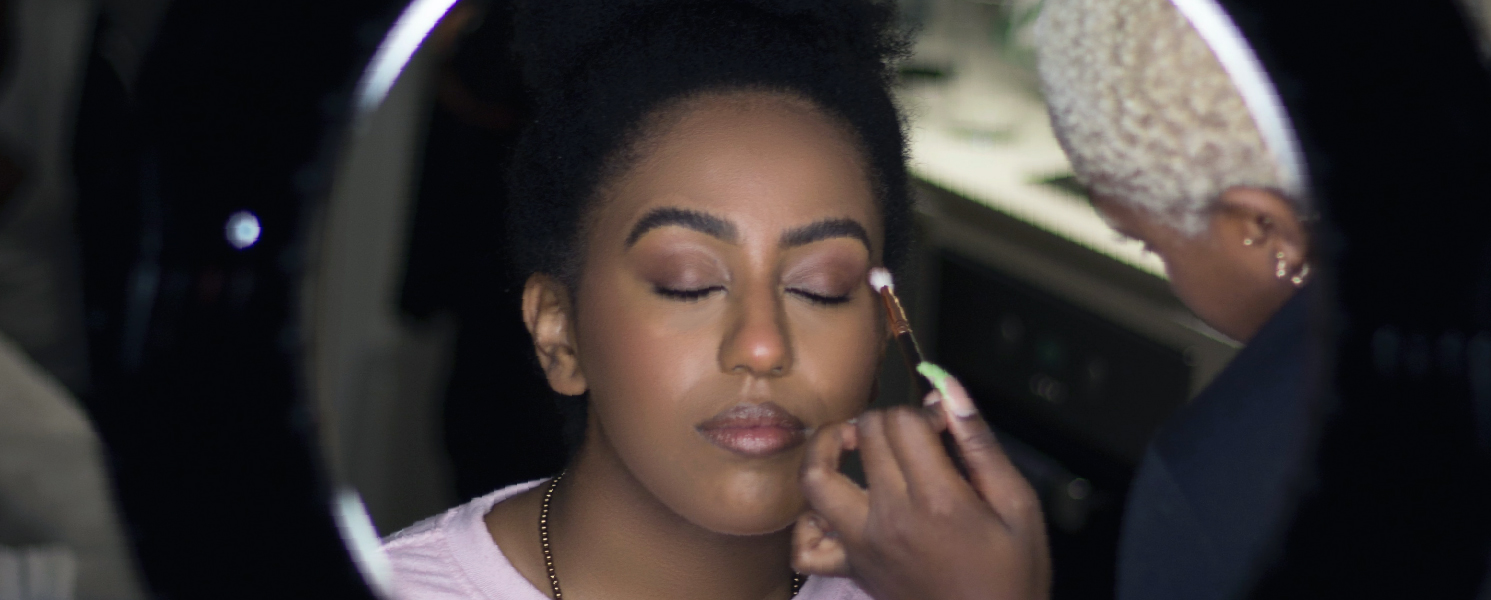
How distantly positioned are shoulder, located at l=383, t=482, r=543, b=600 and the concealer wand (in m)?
0.20

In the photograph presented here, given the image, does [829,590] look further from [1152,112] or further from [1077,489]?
[1152,112]

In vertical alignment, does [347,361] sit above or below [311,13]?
below

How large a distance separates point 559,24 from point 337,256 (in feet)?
0.45

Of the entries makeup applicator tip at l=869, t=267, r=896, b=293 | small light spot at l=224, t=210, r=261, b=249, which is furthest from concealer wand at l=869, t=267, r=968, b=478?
small light spot at l=224, t=210, r=261, b=249

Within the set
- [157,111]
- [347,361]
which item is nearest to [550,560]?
[347,361]

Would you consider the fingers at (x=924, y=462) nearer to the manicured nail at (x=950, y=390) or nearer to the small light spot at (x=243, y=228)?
the manicured nail at (x=950, y=390)

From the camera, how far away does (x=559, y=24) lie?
0.47 metres

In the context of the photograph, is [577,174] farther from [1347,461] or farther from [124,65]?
[1347,461]

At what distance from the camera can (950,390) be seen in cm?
45

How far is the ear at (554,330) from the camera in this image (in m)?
0.48

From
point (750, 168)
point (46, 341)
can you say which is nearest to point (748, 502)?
point (750, 168)

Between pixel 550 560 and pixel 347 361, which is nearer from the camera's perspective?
pixel 347 361

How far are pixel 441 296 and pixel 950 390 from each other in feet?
0.74

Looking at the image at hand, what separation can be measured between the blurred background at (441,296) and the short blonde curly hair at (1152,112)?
3cm
